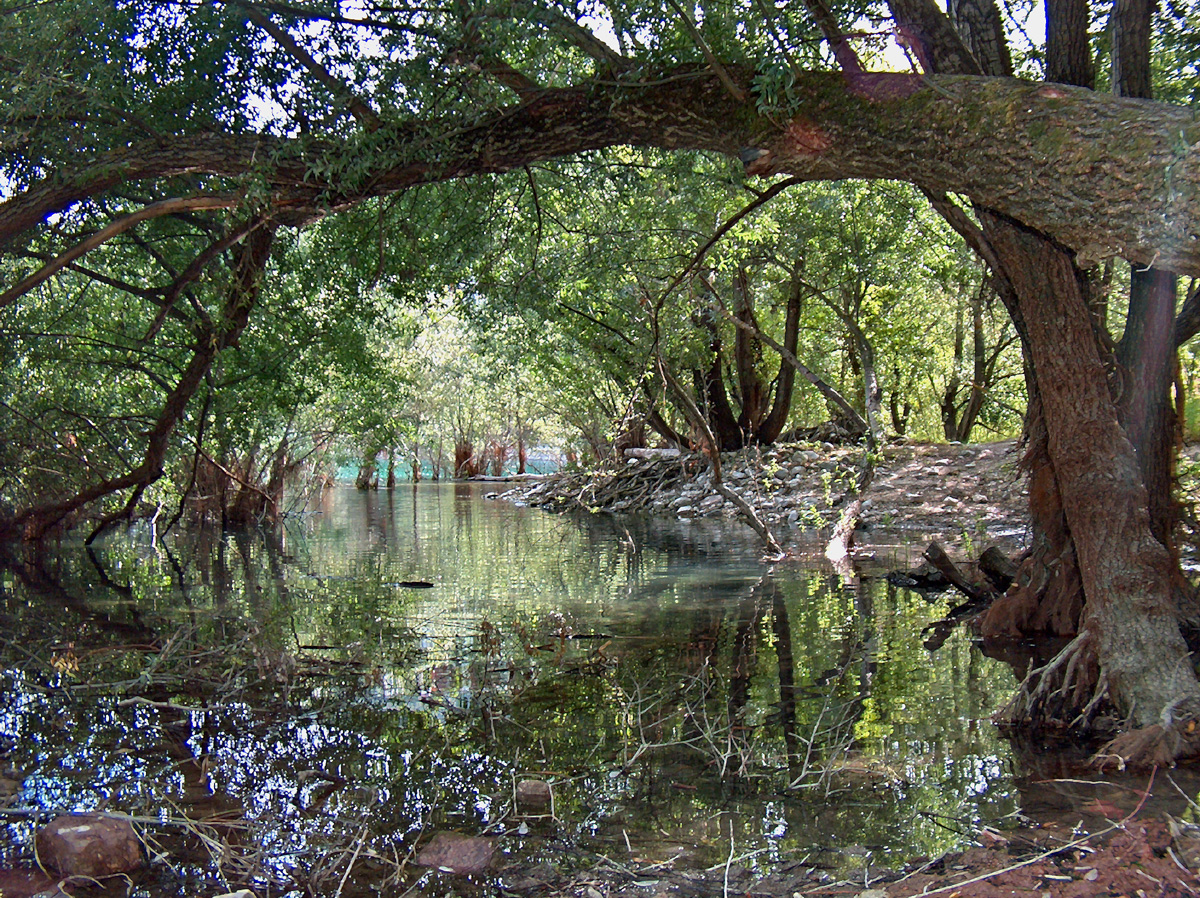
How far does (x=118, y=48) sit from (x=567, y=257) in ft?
18.8

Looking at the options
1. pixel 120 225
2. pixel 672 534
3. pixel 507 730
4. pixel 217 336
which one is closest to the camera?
pixel 120 225

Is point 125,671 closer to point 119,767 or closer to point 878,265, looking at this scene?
point 119,767

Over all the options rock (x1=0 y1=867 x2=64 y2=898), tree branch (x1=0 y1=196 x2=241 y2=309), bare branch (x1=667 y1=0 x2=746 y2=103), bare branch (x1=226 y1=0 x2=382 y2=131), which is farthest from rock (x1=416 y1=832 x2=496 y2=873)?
bare branch (x1=226 y1=0 x2=382 y2=131)

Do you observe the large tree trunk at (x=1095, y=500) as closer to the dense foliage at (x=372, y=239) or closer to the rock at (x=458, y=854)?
the dense foliage at (x=372, y=239)

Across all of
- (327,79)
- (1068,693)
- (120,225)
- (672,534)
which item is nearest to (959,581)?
(1068,693)

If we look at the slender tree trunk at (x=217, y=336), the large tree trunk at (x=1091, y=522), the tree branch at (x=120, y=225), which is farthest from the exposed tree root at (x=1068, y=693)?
the slender tree trunk at (x=217, y=336)

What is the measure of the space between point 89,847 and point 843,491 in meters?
15.2

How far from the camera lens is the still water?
367 cm

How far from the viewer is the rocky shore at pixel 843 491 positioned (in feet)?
46.1

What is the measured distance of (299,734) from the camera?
197 inches

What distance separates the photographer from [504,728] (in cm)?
510

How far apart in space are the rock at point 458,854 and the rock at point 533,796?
378mm

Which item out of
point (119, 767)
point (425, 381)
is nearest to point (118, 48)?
point (119, 767)

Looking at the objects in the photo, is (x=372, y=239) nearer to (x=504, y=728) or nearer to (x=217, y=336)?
(x=217, y=336)
